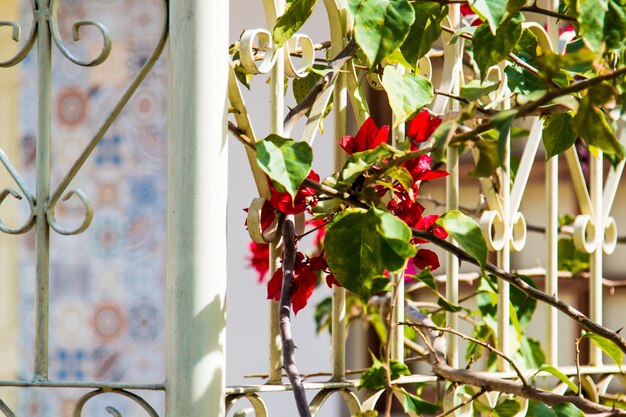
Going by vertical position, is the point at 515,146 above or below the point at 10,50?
below

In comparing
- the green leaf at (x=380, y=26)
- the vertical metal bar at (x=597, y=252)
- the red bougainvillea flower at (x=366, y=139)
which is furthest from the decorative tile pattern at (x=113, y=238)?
the green leaf at (x=380, y=26)

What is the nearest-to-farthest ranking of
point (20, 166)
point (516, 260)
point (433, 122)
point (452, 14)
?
1. point (433, 122)
2. point (452, 14)
3. point (516, 260)
4. point (20, 166)

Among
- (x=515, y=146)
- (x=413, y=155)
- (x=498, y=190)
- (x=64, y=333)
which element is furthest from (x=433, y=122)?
(x=64, y=333)

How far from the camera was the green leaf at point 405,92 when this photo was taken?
1004mm

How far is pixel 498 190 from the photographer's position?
1.30 meters

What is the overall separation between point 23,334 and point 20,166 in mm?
480

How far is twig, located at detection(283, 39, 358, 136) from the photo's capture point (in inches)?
41.6

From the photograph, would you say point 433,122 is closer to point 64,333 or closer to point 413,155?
point 413,155

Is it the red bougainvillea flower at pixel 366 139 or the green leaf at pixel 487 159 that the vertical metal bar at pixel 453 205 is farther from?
the green leaf at pixel 487 159

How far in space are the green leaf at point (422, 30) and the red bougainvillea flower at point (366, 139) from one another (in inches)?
3.0

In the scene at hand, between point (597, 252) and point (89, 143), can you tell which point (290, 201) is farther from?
point (597, 252)

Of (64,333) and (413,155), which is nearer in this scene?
(413,155)

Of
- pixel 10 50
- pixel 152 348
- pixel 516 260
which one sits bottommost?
pixel 152 348

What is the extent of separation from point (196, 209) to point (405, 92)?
9.7 inches
